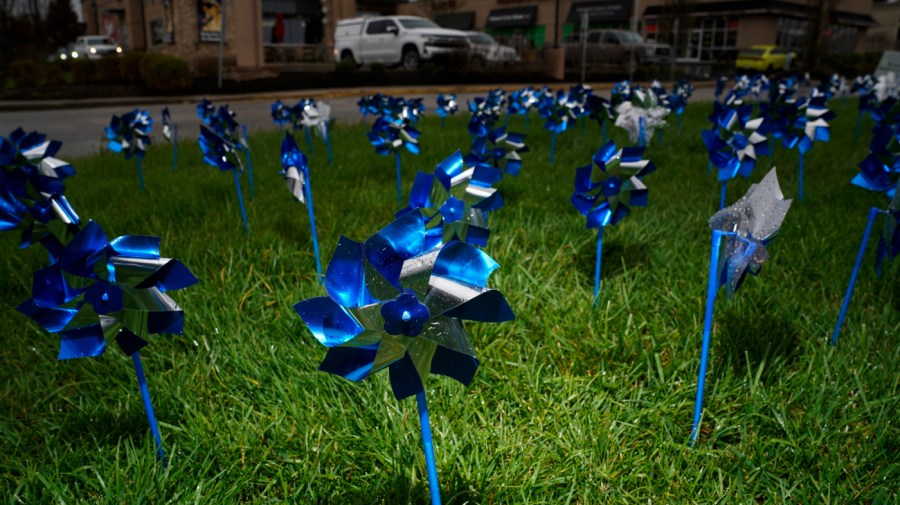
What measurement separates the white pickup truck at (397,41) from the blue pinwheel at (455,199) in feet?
67.6

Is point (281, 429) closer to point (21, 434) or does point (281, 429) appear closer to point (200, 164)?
point (21, 434)

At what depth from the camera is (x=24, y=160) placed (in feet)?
8.00

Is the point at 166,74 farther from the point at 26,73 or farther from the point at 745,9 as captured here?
the point at 745,9

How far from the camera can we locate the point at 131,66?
19.2 metres

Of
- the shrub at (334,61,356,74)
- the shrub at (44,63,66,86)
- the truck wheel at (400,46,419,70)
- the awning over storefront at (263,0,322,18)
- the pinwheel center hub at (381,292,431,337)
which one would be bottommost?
the pinwheel center hub at (381,292,431,337)

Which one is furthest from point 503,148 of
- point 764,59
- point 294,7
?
point 294,7

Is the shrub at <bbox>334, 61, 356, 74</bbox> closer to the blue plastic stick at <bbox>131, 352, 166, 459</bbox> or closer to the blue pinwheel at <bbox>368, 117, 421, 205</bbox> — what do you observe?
the blue pinwheel at <bbox>368, 117, 421, 205</bbox>

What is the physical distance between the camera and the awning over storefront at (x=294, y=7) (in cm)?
3306

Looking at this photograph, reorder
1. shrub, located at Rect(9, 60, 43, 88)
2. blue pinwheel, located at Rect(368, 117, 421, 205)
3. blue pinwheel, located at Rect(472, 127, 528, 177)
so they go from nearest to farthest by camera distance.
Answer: blue pinwheel, located at Rect(472, 127, 528, 177) < blue pinwheel, located at Rect(368, 117, 421, 205) < shrub, located at Rect(9, 60, 43, 88)

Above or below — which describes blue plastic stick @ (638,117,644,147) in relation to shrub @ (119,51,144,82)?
below

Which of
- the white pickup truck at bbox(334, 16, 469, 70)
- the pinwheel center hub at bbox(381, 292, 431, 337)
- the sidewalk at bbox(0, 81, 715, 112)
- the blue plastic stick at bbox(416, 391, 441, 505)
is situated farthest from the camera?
the white pickup truck at bbox(334, 16, 469, 70)

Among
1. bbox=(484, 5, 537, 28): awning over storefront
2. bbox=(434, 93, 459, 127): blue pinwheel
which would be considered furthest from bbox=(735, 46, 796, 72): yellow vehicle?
bbox=(434, 93, 459, 127): blue pinwheel

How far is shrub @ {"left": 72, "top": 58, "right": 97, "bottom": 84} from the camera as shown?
1956cm

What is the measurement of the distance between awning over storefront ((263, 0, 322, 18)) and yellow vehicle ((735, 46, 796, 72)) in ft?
72.6
